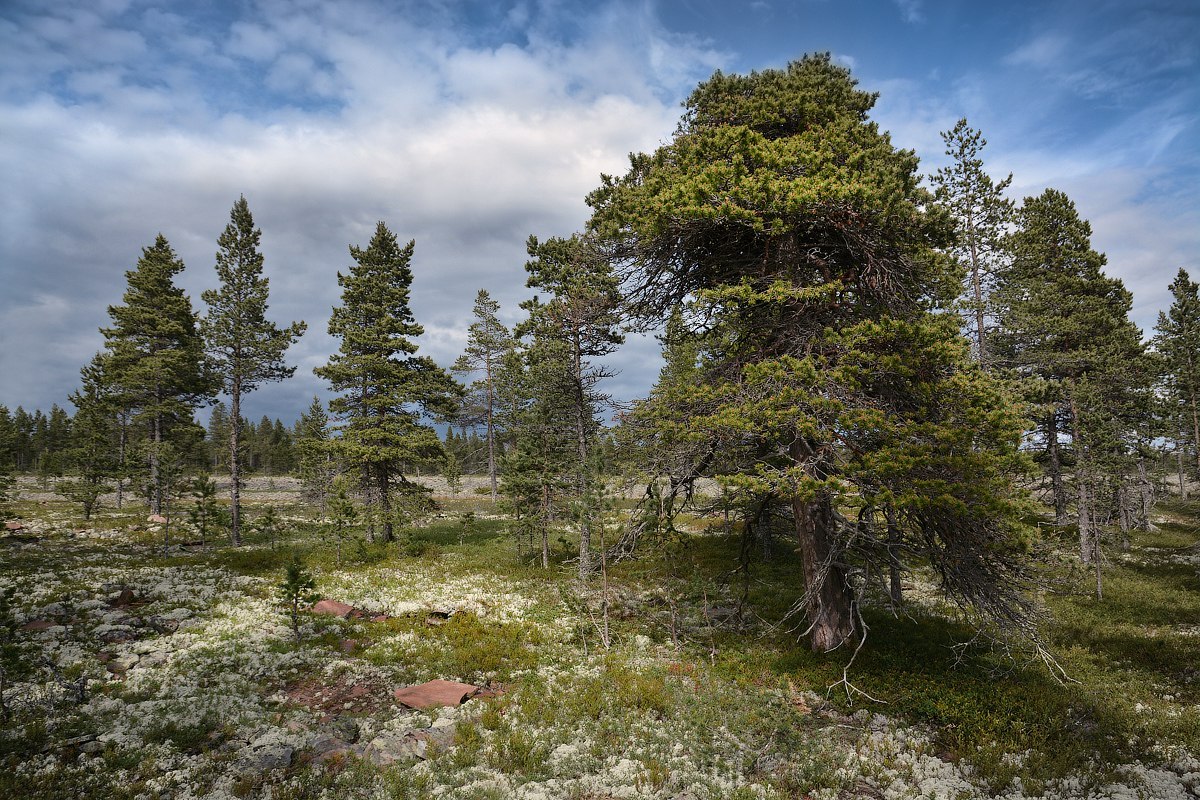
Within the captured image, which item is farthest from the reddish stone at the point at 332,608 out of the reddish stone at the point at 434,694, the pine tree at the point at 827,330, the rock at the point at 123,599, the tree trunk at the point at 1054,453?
the tree trunk at the point at 1054,453

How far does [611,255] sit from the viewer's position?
12633 millimetres

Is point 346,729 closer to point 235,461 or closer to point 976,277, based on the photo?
point 235,461

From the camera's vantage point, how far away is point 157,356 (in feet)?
101

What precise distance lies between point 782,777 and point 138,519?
41862 mm

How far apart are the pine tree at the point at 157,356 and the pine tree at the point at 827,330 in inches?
1302

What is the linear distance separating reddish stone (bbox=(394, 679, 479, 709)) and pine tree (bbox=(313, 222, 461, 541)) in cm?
1557

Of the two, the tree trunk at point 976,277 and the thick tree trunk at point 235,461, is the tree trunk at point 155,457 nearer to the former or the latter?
the thick tree trunk at point 235,461

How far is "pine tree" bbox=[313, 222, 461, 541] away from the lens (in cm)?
2466

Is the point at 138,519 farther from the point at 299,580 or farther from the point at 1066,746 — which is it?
the point at 1066,746

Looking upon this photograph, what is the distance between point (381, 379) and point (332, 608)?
13.2 meters

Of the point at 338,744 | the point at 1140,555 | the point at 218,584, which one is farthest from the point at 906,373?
the point at 1140,555

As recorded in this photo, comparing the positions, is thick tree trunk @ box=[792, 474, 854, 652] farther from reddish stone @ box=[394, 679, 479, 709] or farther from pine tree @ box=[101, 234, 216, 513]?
pine tree @ box=[101, 234, 216, 513]

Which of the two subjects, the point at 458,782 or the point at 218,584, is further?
the point at 218,584

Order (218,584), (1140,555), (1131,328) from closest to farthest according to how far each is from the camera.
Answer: (218,584)
(1131,328)
(1140,555)
